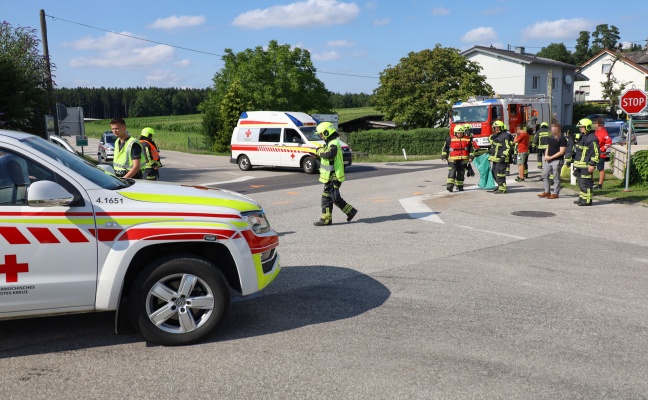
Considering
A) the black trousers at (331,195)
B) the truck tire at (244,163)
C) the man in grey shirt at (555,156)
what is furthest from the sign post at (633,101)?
the truck tire at (244,163)

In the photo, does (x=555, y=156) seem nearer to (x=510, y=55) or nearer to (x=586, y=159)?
(x=586, y=159)

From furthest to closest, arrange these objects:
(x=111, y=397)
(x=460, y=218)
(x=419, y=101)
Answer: (x=419, y=101), (x=460, y=218), (x=111, y=397)

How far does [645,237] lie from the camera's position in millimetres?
9938

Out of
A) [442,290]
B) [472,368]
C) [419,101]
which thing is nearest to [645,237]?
[442,290]

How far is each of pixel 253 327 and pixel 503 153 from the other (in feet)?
36.6

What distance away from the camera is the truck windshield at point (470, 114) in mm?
29031

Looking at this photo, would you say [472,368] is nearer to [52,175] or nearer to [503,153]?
[52,175]

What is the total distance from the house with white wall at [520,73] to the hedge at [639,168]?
38.9m

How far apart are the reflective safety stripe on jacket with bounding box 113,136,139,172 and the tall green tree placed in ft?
420

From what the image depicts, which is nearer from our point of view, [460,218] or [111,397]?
[111,397]

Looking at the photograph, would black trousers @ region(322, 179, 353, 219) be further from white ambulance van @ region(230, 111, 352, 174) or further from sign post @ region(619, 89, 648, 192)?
white ambulance van @ region(230, 111, 352, 174)

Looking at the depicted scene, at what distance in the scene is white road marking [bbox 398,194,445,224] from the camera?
11.9 m

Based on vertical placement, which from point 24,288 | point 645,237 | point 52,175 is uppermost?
point 52,175

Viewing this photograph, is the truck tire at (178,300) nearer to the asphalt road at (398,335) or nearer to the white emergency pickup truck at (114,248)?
the white emergency pickup truck at (114,248)
